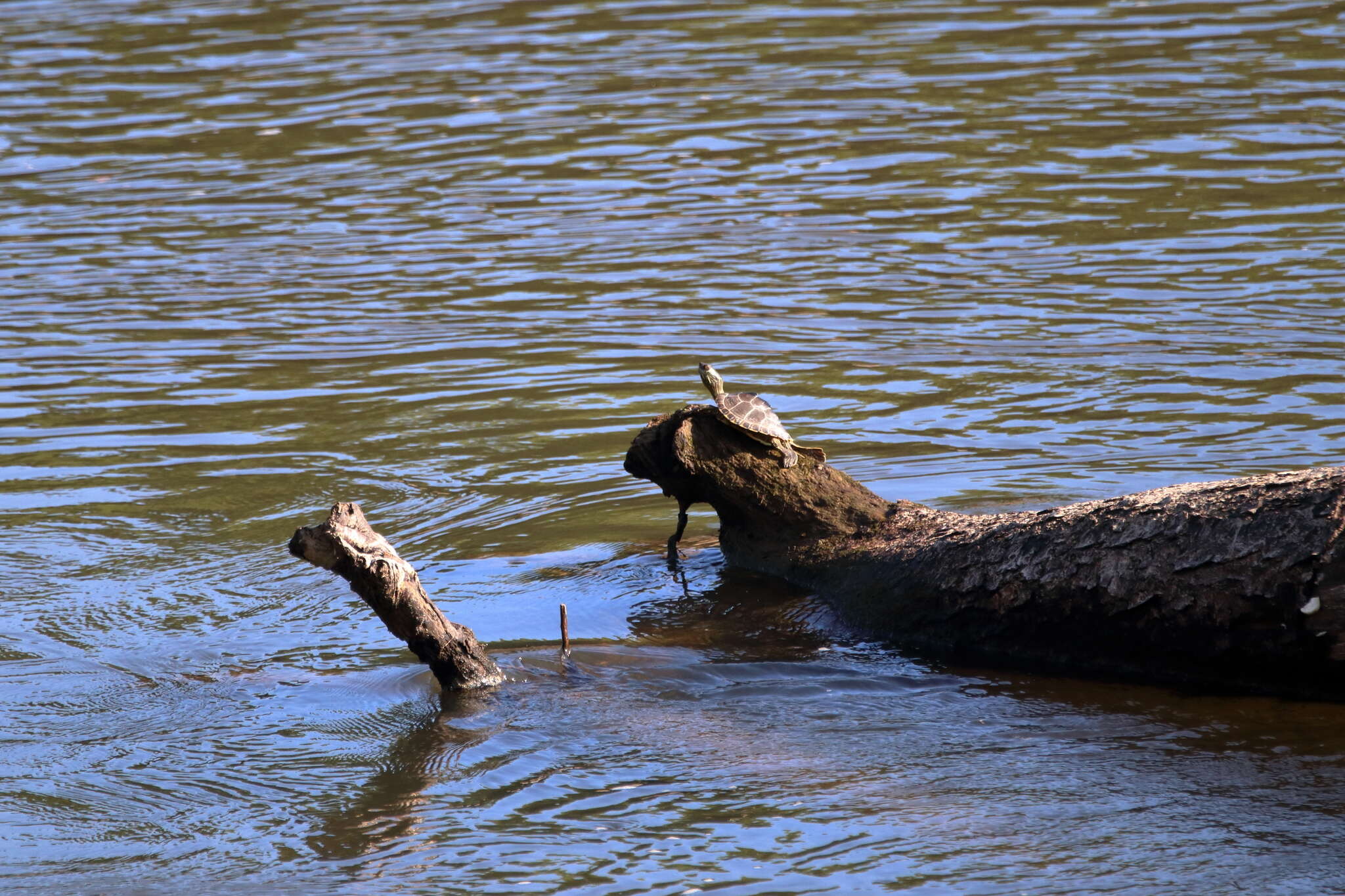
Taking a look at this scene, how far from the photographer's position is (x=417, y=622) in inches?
182

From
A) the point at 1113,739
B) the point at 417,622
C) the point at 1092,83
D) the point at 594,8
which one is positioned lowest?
the point at 1113,739

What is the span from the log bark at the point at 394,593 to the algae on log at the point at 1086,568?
1164 mm

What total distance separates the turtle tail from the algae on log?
4cm

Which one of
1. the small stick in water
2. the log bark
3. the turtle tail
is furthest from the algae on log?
the log bark

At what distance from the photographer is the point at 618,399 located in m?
7.97

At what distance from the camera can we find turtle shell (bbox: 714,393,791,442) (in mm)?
5449

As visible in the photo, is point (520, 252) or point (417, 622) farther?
point (520, 252)

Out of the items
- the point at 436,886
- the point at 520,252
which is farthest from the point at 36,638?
the point at 520,252

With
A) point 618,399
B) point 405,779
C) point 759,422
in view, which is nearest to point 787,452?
point 759,422

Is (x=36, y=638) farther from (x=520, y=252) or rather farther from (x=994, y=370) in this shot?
(x=520, y=252)

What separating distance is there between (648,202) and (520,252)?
1.20m

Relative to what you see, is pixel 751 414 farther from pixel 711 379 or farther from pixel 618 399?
pixel 618 399

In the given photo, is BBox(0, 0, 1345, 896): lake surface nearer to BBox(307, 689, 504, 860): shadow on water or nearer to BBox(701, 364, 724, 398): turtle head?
BBox(307, 689, 504, 860): shadow on water

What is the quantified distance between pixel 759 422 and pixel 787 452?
15 cm
